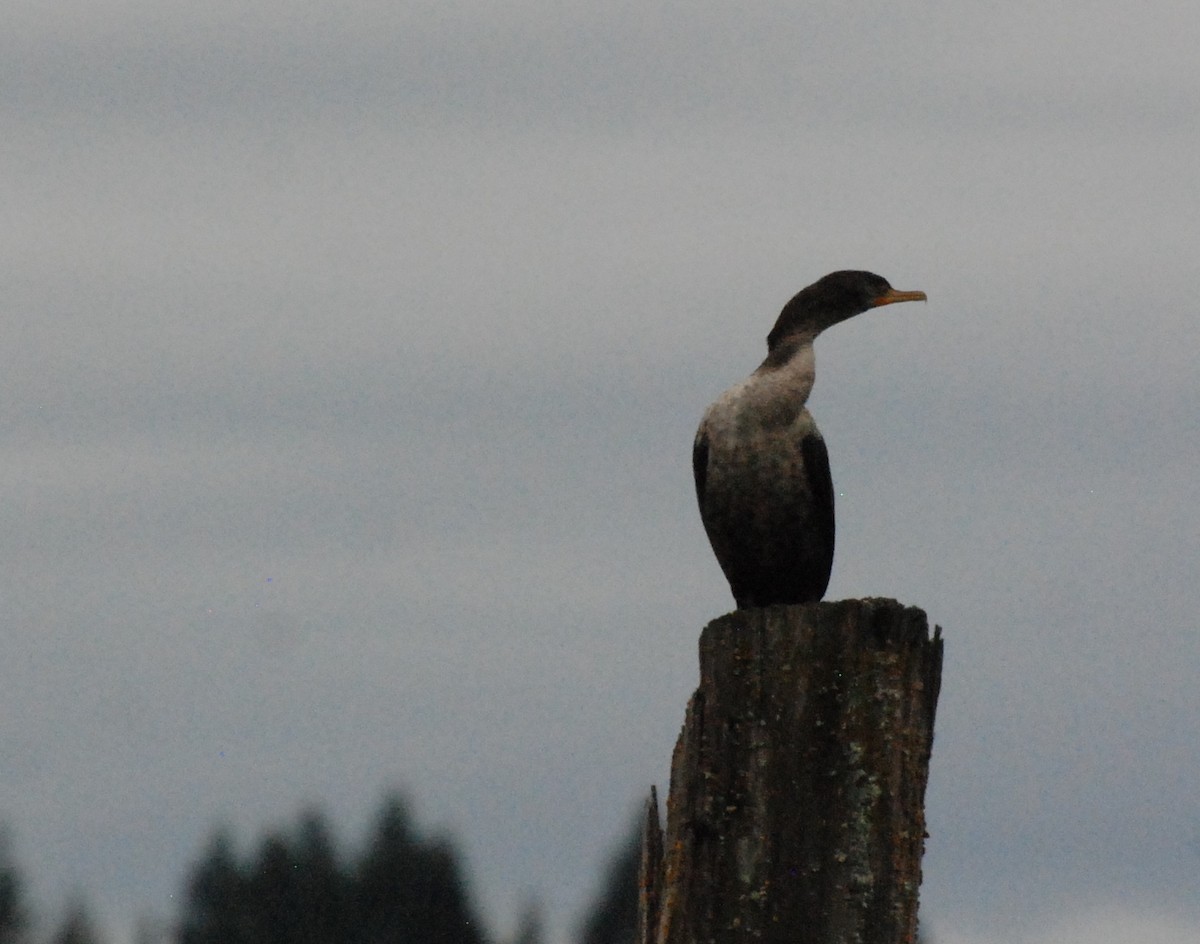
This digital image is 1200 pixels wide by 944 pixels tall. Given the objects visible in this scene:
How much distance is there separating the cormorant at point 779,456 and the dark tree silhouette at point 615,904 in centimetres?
2297

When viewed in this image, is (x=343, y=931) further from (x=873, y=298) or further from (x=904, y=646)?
(x=904, y=646)

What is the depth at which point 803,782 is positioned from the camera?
802 cm

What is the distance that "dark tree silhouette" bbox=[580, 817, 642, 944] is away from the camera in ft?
115

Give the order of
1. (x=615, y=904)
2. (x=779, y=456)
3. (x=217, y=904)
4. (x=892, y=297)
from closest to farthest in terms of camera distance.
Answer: (x=779, y=456) < (x=892, y=297) < (x=615, y=904) < (x=217, y=904)

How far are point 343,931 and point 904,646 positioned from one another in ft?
105

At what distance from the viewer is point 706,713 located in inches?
323

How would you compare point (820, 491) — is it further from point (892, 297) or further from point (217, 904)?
point (217, 904)

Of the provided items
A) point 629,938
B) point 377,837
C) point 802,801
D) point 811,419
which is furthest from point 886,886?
point 377,837

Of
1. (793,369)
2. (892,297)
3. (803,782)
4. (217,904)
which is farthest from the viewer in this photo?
(217,904)

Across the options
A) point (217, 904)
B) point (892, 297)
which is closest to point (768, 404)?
point (892, 297)

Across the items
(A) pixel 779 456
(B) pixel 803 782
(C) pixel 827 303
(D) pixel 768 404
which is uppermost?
(C) pixel 827 303

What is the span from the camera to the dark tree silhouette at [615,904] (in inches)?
1384

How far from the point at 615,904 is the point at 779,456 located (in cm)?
2404

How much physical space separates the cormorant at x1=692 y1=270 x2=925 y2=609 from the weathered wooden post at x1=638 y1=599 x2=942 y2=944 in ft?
11.8
